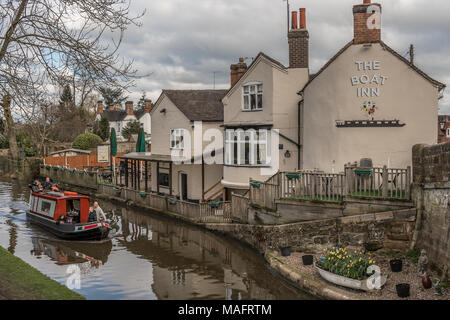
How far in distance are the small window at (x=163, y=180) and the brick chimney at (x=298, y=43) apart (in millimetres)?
14221

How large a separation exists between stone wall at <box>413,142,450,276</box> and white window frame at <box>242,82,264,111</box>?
1060cm

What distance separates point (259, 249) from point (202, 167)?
11373 millimetres

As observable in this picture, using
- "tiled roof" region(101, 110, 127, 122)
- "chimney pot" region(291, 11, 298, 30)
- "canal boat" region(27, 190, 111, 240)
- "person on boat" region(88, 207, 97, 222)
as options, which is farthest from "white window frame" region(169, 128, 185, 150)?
"tiled roof" region(101, 110, 127, 122)

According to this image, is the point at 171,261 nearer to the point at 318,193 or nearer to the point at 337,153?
the point at 318,193

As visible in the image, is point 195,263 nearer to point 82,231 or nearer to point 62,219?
point 82,231

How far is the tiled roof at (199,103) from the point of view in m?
30.6

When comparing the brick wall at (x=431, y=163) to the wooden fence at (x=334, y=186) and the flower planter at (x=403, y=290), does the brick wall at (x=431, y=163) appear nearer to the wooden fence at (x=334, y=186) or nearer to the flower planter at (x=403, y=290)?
the wooden fence at (x=334, y=186)

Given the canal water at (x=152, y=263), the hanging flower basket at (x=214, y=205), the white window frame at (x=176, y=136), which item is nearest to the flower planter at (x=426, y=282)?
the canal water at (x=152, y=263)

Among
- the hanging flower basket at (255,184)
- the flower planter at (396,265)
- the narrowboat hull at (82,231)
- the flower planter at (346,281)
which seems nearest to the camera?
the flower planter at (346,281)

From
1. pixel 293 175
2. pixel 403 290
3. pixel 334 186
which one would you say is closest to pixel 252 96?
pixel 293 175

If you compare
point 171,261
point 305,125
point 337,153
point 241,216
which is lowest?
point 171,261
